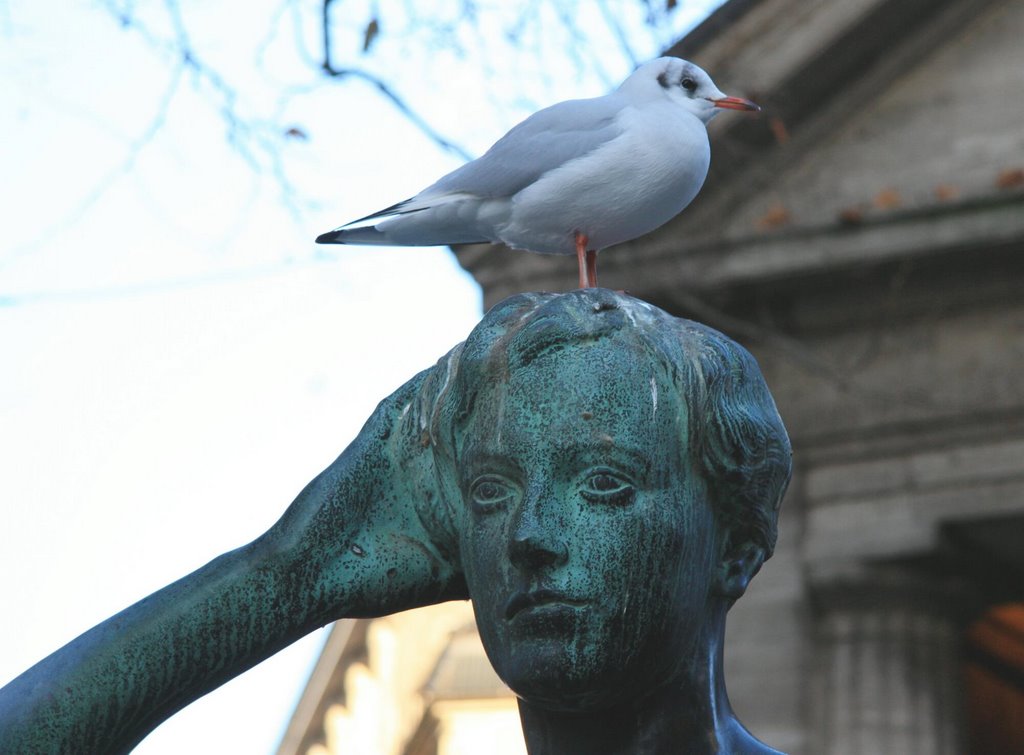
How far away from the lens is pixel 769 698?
11.9 metres

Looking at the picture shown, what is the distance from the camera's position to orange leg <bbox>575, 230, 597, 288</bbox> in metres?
4.73

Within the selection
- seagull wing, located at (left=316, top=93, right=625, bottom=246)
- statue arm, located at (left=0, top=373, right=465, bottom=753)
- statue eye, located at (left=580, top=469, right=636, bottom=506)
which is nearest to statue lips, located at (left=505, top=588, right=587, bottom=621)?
statue eye, located at (left=580, top=469, right=636, bottom=506)

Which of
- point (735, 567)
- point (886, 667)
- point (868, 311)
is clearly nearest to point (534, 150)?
point (735, 567)

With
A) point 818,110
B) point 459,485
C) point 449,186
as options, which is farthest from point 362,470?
point 818,110

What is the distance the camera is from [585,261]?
15.7 feet

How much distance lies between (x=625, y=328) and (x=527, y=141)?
2.17m

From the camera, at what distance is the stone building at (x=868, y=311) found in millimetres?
11680

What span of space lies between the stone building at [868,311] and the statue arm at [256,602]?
7731mm

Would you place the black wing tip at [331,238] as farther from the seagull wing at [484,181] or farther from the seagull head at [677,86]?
the seagull head at [677,86]

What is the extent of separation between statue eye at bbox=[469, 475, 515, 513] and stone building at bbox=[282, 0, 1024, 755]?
25.9 ft

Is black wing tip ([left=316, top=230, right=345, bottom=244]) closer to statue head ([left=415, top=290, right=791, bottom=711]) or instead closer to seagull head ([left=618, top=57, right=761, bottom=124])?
seagull head ([left=618, top=57, right=761, bottom=124])

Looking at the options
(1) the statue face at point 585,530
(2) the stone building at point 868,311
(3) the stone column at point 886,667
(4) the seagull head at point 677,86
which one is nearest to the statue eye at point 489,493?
(1) the statue face at point 585,530

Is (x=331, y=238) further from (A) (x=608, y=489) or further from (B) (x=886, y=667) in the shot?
(B) (x=886, y=667)

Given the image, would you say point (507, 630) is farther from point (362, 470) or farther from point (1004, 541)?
point (1004, 541)
